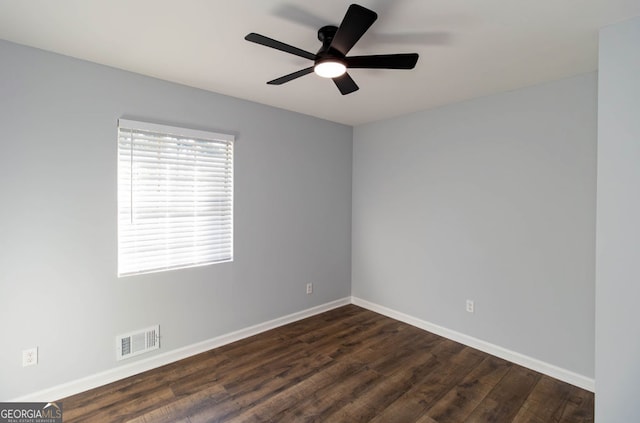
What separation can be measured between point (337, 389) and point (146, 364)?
1638mm

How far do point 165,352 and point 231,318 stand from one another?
639mm

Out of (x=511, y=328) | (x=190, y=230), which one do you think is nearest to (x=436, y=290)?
(x=511, y=328)

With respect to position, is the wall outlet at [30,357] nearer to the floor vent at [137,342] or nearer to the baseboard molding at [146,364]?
the baseboard molding at [146,364]

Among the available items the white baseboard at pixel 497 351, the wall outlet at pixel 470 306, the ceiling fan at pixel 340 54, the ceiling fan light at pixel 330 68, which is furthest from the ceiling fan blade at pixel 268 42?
the white baseboard at pixel 497 351

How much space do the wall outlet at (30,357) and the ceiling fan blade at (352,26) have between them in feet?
9.36

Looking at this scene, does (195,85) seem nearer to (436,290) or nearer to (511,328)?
(436,290)

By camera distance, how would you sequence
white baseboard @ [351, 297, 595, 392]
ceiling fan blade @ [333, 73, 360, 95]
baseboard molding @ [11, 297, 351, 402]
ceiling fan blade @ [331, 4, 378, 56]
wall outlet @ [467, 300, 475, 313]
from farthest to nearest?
wall outlet @ [467, 300, 475, 313] → white baseboard @ [351, 297, 595, 392] → baseboard molding @ [11, 297, 351, 402] → ceiling fan blade @ [333, 73, 360, 95] → ceiling fan blade @ [331, 4, 378, 56]

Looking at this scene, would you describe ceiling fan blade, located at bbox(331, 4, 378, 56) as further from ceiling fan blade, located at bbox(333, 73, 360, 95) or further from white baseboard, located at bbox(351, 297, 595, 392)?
white baseboard, located at bbox(351, 297, 595, 392)

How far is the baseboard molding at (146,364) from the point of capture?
2.16 m

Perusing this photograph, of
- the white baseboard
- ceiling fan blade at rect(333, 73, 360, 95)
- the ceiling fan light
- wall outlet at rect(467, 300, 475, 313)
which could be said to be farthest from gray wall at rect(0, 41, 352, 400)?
wall outlet at rect(467, 300, 475, 313)

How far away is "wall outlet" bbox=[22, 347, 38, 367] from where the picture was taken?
208 cm

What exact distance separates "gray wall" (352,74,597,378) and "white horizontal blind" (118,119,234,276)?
196 cm

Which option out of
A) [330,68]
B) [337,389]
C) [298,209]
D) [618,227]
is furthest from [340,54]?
[337,389]

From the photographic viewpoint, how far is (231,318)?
10.1ft
